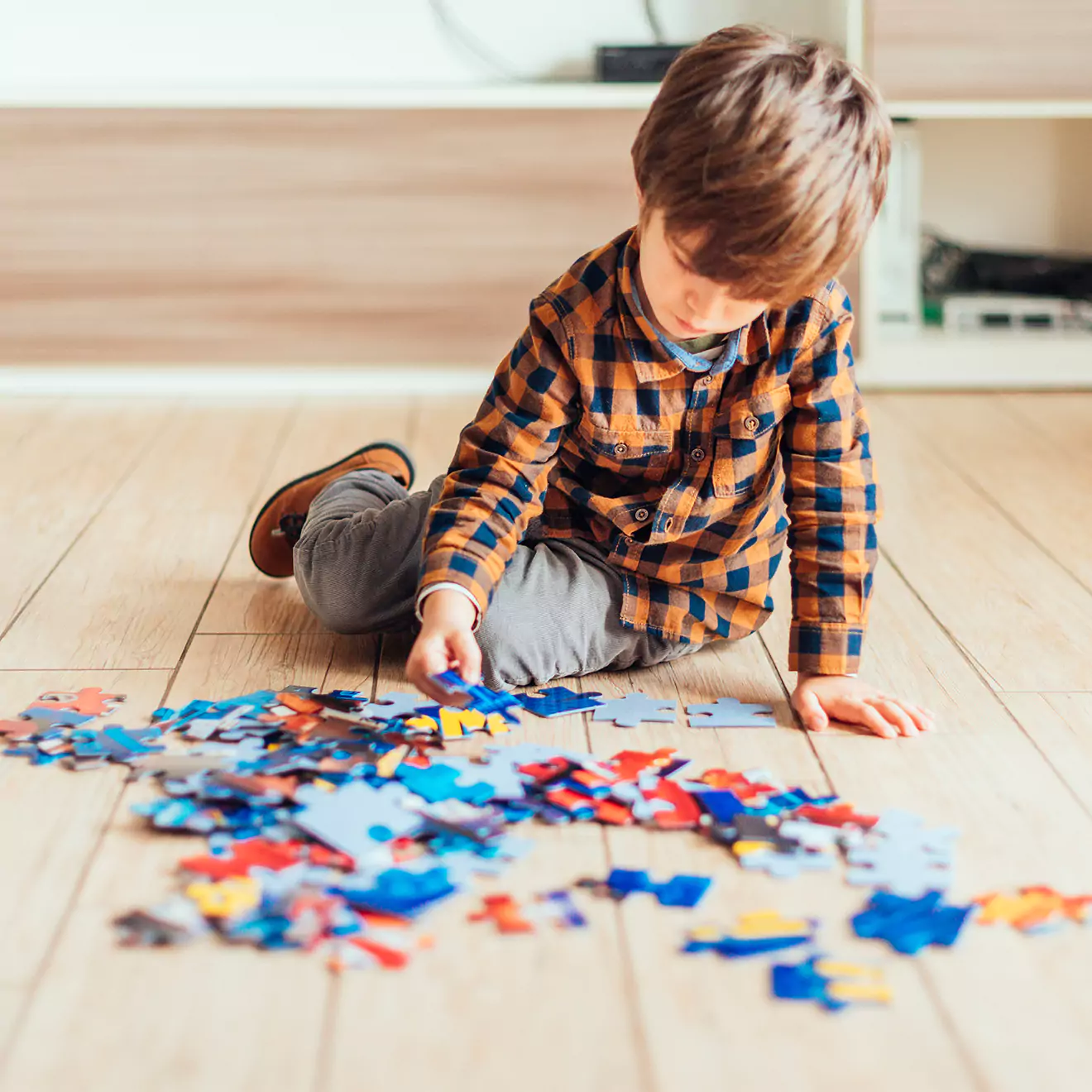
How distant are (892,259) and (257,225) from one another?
112 centimetres

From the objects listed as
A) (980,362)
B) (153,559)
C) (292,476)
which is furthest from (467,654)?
(980,362)

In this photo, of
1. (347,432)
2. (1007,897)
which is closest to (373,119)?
(347,432)

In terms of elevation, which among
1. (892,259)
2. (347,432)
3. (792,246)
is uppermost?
(792,246)

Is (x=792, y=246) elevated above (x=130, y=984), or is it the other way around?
(x=792, y=246)

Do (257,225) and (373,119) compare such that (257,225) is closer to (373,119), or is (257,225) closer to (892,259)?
(373,119)

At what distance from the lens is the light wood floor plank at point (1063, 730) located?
104cm

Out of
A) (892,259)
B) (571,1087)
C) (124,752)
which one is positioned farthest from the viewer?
(892,259)

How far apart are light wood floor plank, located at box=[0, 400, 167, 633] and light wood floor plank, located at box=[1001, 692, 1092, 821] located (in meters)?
0.87

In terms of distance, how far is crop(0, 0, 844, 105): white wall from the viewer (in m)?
2.49

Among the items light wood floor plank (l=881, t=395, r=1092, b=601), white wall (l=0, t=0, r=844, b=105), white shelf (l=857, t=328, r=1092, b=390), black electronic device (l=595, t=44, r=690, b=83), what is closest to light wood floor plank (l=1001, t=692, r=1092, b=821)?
light wood floor plank (l=881, t=395, r=1092, b=601)

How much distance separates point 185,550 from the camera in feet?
5.20

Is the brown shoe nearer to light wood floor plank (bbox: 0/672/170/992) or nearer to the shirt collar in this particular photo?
light wood floor plank (bbox: 0/672/170/992)

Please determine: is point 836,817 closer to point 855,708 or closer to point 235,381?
point 855,708

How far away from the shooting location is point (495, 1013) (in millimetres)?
761
